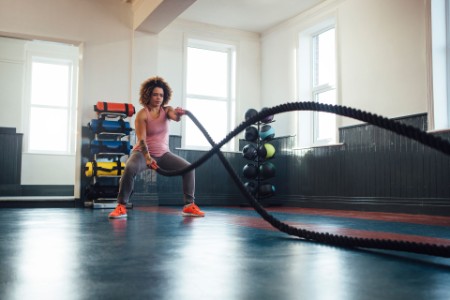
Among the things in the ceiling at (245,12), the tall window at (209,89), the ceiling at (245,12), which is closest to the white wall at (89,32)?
the ceiling at (245,12)

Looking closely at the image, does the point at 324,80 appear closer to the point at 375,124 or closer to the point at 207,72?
the point at 207,72

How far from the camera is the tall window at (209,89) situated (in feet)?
26.5

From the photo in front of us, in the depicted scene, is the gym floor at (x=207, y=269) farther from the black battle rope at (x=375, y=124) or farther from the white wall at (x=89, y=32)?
the white wall at (x=89, y=32)

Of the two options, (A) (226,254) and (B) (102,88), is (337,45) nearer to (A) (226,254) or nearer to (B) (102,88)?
(B) (102,88)

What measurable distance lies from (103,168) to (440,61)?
14.4ft

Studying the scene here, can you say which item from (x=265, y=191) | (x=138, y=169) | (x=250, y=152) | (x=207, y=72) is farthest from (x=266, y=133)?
(x=138, y=169)

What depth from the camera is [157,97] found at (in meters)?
4.34

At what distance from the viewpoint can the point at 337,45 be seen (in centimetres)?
672

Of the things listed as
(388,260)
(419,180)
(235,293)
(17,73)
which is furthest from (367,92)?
(17,73)

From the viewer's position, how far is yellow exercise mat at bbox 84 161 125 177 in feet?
20.0

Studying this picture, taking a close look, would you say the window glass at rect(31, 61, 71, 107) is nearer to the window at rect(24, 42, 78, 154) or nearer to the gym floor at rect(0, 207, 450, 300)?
the window at rect(24, 42, 78, 154)

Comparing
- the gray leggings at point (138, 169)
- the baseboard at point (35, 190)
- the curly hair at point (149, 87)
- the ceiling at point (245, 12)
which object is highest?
the ceiling at point (245, 12)

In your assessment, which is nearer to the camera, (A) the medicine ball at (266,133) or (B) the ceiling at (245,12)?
(A) the medicine ball at (266,133)

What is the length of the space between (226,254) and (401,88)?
433cm
